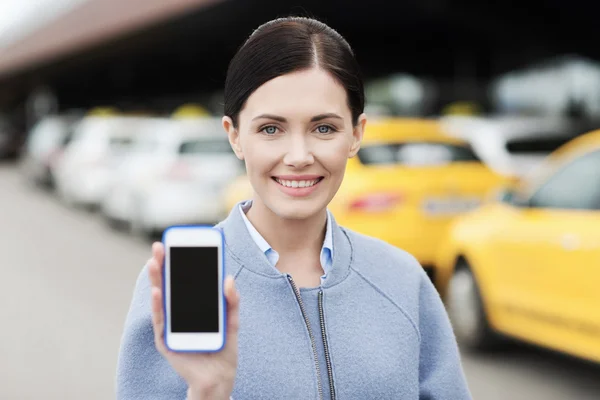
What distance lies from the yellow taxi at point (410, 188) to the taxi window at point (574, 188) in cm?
181

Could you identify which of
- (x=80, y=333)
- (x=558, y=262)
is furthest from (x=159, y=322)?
(x=80, y=333)

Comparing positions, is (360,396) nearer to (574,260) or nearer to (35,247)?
(574,260)

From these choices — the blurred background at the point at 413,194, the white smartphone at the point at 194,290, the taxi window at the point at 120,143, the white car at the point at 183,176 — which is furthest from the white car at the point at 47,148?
the white smartphone at the point at 194,290

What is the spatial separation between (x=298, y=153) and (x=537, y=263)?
4703 mm

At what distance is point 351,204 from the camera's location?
8297mm

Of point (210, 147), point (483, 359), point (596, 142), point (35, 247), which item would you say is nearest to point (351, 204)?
point (483, 359)

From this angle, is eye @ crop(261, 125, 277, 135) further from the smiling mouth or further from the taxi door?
the taxi door

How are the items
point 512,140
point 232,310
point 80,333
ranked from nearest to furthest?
1. point 232,310
2. point 80,333
3. point 512,140

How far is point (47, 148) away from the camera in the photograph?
80.6 ft

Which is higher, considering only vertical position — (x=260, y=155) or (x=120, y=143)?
(x=120, y=143)

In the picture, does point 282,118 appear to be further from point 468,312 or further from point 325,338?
point 468,312

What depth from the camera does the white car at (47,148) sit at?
23.7 metres

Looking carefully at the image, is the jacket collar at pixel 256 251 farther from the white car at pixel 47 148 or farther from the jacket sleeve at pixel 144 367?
the white car at pixel 47 148

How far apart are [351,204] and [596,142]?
93.8 inches
